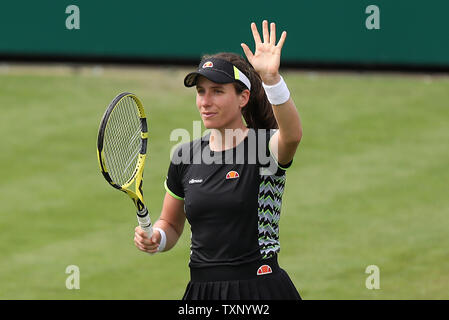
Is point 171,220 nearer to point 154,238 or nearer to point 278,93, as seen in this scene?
point 154,238

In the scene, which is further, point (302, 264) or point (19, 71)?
point (19, 71)

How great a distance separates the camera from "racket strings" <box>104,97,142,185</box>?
19.0 feet

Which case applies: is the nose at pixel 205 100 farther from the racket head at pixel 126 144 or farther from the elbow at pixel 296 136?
the elbow at pixel 296 136

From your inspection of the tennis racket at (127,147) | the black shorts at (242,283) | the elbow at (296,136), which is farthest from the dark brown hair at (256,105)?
the black shorts at (242,283)

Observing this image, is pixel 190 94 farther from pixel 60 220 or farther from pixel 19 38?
pixel 60 220

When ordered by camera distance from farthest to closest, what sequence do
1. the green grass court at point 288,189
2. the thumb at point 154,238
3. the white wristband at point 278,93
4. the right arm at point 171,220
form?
the green grass court at point 288,189
the right arm at point 171,220
the thumb at point 154,238
the white wristband at point 278,93

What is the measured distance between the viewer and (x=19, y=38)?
14.3 m

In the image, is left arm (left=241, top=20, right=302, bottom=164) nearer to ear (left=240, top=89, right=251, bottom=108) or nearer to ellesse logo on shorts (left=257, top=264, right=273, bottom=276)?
ear (left=240, top=89, right=251, bottom=108)

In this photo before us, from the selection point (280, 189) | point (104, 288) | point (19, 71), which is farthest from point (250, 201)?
point (19, 71)

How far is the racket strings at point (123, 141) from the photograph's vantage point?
5793mm

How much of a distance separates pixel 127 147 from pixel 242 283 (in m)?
1.24

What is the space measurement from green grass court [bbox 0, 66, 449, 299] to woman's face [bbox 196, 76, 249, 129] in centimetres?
467

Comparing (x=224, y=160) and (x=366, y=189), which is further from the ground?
(x=366, y=189)
